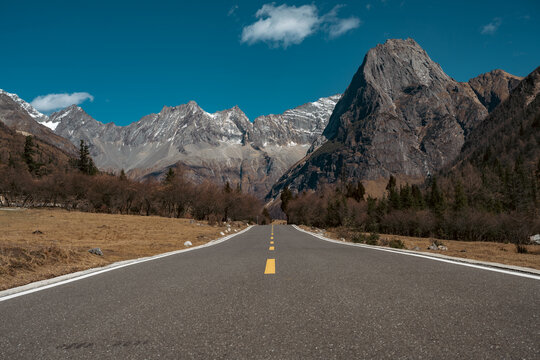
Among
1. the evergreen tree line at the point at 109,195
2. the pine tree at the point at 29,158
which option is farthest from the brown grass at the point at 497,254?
the pine tree at the point at 29,158

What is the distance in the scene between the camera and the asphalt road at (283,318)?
302 centimetres

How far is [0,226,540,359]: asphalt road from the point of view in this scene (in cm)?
302

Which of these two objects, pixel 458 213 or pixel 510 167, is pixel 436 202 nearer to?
pixel 458 213

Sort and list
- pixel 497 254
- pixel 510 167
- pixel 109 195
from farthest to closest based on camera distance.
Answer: pixel 510 167
pixel 109 195
pixel 497 254

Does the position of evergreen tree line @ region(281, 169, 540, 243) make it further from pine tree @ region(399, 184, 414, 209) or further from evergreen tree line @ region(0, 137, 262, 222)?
evergreen tree line @ region(0, 137, 262, 222)

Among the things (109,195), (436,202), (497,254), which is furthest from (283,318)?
(436,202)

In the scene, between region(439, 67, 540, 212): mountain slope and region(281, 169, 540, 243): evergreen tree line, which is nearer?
region(281, 169, 540, 243): evergreen tree line

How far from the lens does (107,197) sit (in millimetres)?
71125

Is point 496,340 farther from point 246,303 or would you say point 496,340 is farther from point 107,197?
point 107,197

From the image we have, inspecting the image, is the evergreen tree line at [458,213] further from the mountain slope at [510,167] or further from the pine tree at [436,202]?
the mountain slope at [510,167]

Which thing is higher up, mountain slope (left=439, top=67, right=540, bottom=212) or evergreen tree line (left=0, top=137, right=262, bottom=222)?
mountain slope (left=439, top=67, right=540, bottom=212)

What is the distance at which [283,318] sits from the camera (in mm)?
3945

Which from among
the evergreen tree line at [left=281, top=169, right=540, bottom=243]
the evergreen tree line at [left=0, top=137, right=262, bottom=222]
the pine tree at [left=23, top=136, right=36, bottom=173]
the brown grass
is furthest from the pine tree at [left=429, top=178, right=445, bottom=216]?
the pine tree at [left=23, top=136, right=36, bottom=173]

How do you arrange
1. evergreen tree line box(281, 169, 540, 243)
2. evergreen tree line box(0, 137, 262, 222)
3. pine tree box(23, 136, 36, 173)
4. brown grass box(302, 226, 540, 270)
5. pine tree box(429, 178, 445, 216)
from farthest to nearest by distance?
pine tree box(23, 136, 36, 173), pine tree box(429, 178, 445, 216), evergreen tree line box(0, 137, 262, 222), evergreen tree line box(281, 169, 540, 243), brown grass box(302, 226, 540, 270)
